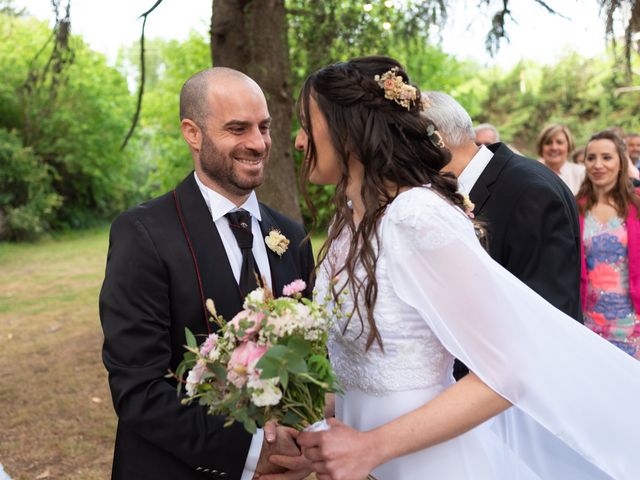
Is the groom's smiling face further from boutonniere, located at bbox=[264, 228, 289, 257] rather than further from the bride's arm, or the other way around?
the bride's arm

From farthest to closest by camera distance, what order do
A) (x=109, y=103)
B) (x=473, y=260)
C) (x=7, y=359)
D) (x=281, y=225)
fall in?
(x=109, y=103)
(x=7, y=359)
(x=281, y=225)
(x=473, y=260)

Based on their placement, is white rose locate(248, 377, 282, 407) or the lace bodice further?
the lace bodice

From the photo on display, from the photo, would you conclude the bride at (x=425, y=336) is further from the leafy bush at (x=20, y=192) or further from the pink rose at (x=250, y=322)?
the leafy bush at (x=20, y=192)

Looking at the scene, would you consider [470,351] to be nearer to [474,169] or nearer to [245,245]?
[245,245]

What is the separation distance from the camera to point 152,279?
226 cm

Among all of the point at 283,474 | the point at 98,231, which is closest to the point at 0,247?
the point at 98,231

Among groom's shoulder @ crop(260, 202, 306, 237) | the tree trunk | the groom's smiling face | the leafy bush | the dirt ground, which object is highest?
the tree trunk

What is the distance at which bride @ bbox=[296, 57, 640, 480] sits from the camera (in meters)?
1.81

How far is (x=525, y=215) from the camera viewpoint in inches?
125

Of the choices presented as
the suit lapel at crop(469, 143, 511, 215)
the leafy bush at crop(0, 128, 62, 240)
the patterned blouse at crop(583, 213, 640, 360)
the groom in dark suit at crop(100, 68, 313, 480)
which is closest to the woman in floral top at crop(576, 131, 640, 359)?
the patterned blouse at crop(583, 213, 640, 360)

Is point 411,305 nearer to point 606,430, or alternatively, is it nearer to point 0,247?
point 606,430

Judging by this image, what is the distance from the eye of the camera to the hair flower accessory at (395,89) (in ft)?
6.67

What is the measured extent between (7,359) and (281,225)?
22.3ft

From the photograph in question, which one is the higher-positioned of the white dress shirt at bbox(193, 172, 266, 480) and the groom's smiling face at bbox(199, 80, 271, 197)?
the groom's smiling face at bbox(199, 80, 271, 197)
